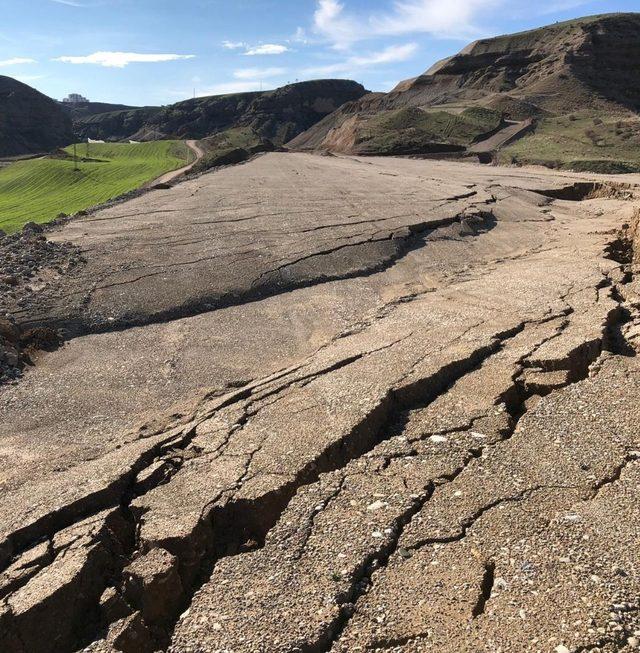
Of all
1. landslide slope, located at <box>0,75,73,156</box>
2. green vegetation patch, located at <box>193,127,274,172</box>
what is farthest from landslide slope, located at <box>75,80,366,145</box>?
landslide slope, located at <box>0,75,73,156</box>

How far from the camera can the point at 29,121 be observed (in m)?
92.1

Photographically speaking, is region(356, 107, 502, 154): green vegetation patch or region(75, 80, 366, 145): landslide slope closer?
region(356, 107, 502, 154): green vegetation patch

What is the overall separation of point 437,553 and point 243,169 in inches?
960

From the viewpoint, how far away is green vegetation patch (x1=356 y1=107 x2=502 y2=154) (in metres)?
42.3

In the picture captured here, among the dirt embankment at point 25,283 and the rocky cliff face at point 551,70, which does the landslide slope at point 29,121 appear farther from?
the dirt embankment at point 25,283

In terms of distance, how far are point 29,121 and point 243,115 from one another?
34.1 metres

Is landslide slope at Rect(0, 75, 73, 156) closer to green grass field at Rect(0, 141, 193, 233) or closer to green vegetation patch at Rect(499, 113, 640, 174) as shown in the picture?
green grass field at Rect(0, 141, 193, 233)

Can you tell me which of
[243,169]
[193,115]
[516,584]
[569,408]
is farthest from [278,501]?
[193,115]

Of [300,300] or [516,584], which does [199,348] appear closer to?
[300,300]

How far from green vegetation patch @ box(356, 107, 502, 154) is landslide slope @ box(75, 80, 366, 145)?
37.4 metres

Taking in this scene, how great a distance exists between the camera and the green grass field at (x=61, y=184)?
1447 inches

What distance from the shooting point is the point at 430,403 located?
5.31m

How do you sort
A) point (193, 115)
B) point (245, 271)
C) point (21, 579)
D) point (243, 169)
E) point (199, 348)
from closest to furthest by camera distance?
point (21, 579) → point (199, 348) → point (245, 271) → point (243, 169) → point (193, 115)

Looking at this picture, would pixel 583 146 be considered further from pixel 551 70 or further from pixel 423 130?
pixel 551 70
